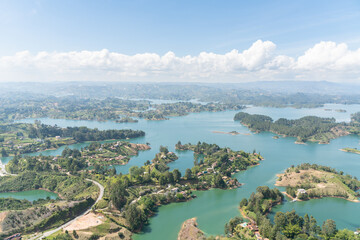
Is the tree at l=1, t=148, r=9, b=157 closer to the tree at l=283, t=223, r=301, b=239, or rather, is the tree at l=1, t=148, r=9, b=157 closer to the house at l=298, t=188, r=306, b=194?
the tree at l=283, t=223, r=301, b=239

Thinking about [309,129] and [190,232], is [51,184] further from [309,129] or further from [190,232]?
[309,129]

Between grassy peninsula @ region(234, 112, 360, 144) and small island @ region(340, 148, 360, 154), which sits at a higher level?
grassy peninsula @ region(234, 112, 360, 144)

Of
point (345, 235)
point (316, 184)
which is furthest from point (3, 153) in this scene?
point (316, 184)

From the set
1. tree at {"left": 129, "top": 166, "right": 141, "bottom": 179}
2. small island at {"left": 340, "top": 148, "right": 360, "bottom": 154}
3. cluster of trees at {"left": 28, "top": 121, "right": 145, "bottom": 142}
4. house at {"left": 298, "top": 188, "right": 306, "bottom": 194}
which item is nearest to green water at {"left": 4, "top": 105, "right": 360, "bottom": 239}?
house at {"left": 298, "top": 188, "right": 306, "bottom": 194}

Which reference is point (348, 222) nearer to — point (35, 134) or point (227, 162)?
point (227, 162)

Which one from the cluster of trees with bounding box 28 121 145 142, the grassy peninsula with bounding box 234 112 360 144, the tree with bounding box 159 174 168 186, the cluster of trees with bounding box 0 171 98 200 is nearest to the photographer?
the cluster of trees with bounding box 0 171 98 200

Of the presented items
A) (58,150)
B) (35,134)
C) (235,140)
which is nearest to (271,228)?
(235,140)

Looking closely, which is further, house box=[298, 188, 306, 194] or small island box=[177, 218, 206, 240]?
house box=[298, 188, 306, 194]

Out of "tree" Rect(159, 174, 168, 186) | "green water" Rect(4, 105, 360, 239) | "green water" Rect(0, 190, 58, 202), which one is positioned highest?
"tree" Rect(159, 174, 168, 186)

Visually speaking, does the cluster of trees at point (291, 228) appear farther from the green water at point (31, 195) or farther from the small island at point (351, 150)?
the small island at point (351, 150)
